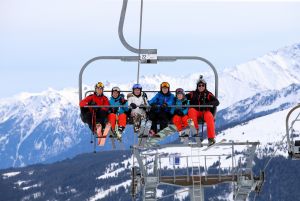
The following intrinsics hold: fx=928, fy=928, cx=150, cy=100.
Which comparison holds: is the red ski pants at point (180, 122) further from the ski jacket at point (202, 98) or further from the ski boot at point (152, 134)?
the ski boot at point (152, 134)

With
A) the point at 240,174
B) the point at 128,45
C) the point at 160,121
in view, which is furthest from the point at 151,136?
the point at 128,45

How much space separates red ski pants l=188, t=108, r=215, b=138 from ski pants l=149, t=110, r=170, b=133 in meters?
0.76

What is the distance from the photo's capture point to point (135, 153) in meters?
17.0

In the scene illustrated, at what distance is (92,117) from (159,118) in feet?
4.56

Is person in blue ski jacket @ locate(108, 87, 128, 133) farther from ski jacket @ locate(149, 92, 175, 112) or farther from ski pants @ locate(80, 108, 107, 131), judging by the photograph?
ski jacket @ locate(149, 92, 175, 112)

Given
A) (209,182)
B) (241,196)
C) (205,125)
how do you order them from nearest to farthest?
(241,196)
(205,125)
(209,182)

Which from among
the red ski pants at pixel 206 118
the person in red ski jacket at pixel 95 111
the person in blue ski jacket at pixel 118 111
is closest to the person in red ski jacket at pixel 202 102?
the red ski pants at pixel 206 118

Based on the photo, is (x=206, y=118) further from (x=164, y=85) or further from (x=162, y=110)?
(x=164, y=85)

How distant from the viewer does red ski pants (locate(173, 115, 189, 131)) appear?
1861 cm

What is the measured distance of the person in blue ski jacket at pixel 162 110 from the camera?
1894 cm

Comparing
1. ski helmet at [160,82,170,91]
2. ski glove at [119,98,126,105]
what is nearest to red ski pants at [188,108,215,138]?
ski helmet at [160,82,170,91]

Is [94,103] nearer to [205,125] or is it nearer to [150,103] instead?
[150,103]

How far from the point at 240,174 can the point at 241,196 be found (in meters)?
0.40

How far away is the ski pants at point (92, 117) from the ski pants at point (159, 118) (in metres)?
1.14
